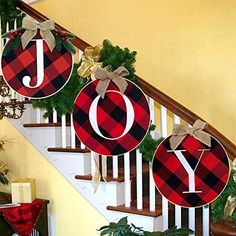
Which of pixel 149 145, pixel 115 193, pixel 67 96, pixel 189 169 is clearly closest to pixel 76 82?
pixel 67 96

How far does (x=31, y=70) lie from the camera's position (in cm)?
207

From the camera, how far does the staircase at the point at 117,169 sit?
2463mm

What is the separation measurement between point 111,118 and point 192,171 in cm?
50

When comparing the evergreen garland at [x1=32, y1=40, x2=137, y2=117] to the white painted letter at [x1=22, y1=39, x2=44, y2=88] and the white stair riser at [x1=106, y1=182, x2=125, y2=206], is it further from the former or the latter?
the white stair riser at [x1=106, y1=182, x2=125, y2=206]

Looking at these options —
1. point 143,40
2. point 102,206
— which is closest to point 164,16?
point 143,40

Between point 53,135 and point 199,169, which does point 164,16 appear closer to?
point 53,135

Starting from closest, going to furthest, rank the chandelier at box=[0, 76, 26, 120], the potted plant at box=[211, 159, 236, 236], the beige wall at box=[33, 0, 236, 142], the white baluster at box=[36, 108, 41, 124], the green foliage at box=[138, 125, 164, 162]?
the potted plant at box=[211, 159, 236, 236] → the green foliage at box=[138, 125, 164, 162] → the chandelier at box=[0, 76, 26, 120] → the white baluster at box=[36, 108, 41, 124] → the beige wall at box=[33, 0, 236, 142]

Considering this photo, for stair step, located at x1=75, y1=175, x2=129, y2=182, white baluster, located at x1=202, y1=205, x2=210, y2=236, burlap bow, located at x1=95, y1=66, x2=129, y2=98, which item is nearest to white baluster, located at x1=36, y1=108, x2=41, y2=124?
stair step, located at x1=75, y1=175, x2=129, y2=182

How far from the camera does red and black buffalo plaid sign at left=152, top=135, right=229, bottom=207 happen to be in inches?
80.8

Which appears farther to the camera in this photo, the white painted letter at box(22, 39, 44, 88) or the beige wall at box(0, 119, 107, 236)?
the beige wall at box(0, 119, 107, 236)

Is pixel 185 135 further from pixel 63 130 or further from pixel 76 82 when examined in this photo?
pixel 63 130

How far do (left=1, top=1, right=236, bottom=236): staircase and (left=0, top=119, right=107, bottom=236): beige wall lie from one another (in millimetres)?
150

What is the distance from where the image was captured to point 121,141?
205cm

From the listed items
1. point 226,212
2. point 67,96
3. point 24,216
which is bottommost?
point 24,216
